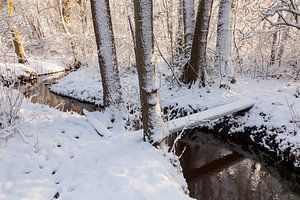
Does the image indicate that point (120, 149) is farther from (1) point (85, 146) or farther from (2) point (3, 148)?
(2) point (3, 148)

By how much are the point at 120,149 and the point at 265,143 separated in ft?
12.4

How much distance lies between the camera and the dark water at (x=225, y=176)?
581cm

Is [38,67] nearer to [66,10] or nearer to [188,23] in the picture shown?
[66,10]

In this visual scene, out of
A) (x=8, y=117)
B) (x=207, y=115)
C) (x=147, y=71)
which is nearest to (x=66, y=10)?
(x=207, y=115)

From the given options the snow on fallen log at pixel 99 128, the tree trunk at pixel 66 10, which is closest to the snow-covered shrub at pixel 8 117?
the snow on fallen log at pixel 99 128

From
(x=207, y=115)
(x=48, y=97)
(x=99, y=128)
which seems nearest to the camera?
(x=99, y=128)

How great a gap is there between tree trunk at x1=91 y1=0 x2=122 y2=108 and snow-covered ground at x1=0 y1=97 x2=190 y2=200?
169cm

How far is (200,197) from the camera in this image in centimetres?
574

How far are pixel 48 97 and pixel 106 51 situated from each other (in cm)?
727

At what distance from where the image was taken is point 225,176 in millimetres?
6531

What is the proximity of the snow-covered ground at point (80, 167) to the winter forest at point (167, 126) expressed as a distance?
0.05 feet

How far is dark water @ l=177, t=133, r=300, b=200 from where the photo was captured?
19.1 feet

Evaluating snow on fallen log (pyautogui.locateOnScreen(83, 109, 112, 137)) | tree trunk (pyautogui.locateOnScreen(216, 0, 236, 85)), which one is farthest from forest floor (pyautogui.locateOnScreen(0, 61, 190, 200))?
tree trunk (pyautogui.locateOnScreen(216, 0, 236, 85))

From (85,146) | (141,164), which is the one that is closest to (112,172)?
(141,164)
